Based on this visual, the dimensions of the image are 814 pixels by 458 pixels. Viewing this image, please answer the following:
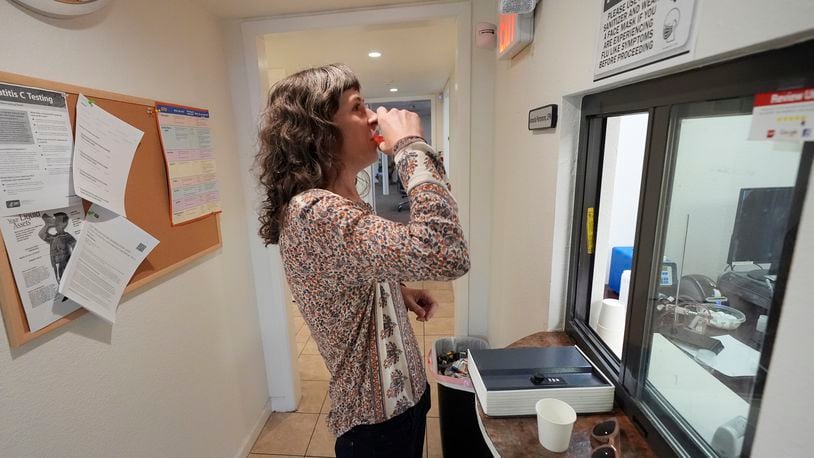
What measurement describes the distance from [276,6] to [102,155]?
107cm

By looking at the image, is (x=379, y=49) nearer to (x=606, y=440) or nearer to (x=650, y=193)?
(x=650, y=193)

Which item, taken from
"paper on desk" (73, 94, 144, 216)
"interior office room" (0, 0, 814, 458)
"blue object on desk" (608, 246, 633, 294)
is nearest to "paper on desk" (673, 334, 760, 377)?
"interior office room" (0, 0, 814, 458)

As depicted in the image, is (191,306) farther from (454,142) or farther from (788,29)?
(788,29)

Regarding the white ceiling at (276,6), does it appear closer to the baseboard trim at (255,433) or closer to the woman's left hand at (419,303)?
the woman's left hand at (419,303)

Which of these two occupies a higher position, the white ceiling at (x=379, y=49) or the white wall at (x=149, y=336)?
the white ceiling at (x=379, y=49)

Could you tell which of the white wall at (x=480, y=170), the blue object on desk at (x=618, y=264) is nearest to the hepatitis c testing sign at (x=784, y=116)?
the blue object on desk at (x=618, y=264)

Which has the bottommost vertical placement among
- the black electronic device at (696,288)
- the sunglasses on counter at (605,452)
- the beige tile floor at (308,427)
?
the beige tile floor at (308,427)

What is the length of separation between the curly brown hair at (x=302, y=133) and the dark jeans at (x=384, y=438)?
0.60 m

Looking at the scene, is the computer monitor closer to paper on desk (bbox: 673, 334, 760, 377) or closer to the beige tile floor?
paper on desk (bbox: 673, 334, 760, 377)

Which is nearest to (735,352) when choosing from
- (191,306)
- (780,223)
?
(780,223)

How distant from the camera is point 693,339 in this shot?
2.62 ft

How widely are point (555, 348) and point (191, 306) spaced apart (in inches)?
56.6

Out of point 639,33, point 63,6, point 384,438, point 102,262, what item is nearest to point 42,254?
point 102,262

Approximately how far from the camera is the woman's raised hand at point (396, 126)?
2.80 ft
